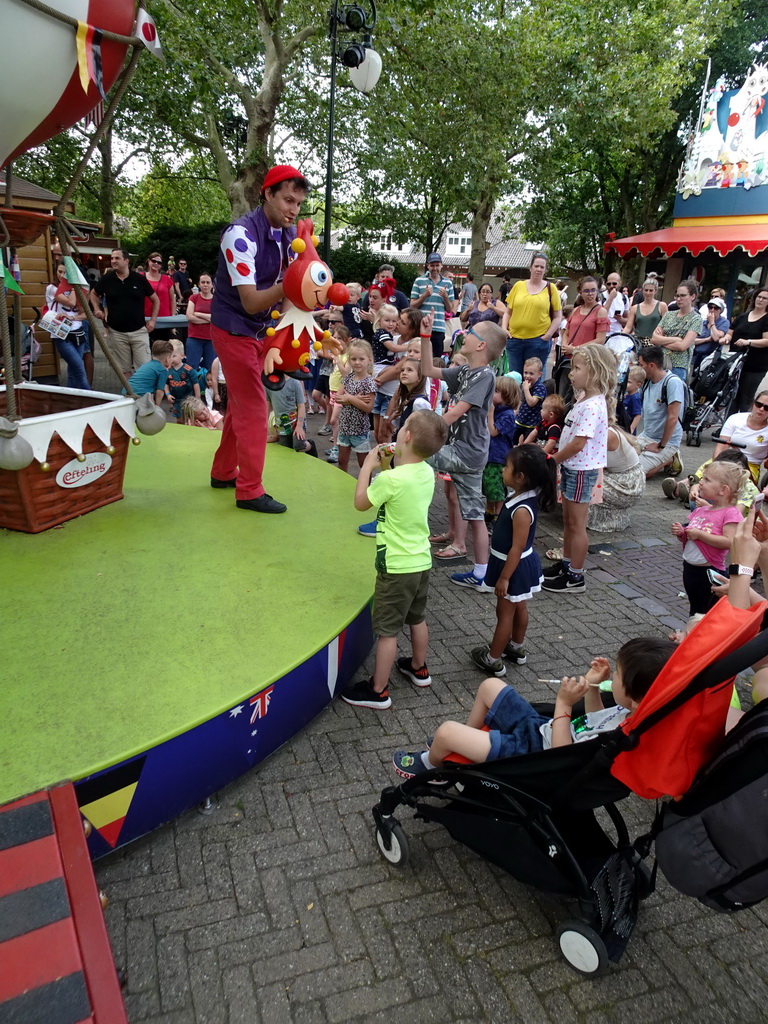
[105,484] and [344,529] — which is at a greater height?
[105,484]

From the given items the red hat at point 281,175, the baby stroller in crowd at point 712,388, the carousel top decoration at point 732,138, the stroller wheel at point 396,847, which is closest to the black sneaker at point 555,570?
the stroller wheel at point 396,847

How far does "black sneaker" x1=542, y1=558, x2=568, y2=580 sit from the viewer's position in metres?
4.66

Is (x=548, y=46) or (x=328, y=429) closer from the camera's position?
(x=328, y=429)

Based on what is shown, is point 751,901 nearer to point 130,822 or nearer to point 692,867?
point 692,867

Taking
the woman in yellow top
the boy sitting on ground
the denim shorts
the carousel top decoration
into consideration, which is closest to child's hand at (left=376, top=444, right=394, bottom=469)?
the denim shorts

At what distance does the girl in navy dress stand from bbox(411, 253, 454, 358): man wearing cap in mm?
5377

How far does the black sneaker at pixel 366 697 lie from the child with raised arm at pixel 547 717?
0.50 meters

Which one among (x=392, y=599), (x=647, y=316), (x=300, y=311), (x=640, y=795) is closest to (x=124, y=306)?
(x=300, y=311)

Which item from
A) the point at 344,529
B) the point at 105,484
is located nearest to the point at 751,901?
the point at 344,529

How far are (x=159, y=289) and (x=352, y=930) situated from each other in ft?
36.1

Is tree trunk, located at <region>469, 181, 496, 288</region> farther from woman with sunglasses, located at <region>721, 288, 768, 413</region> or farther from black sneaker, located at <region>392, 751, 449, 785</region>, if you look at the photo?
black sneaker, located at <region>392, 751, 449, 785</region>

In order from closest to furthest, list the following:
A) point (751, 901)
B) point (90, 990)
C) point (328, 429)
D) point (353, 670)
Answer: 1. point (90, 990)
2. point (751, 901)
3. point (353, 670)
4. point (328, 429)

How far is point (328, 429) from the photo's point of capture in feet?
28.4

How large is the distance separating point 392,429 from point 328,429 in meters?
3.17
